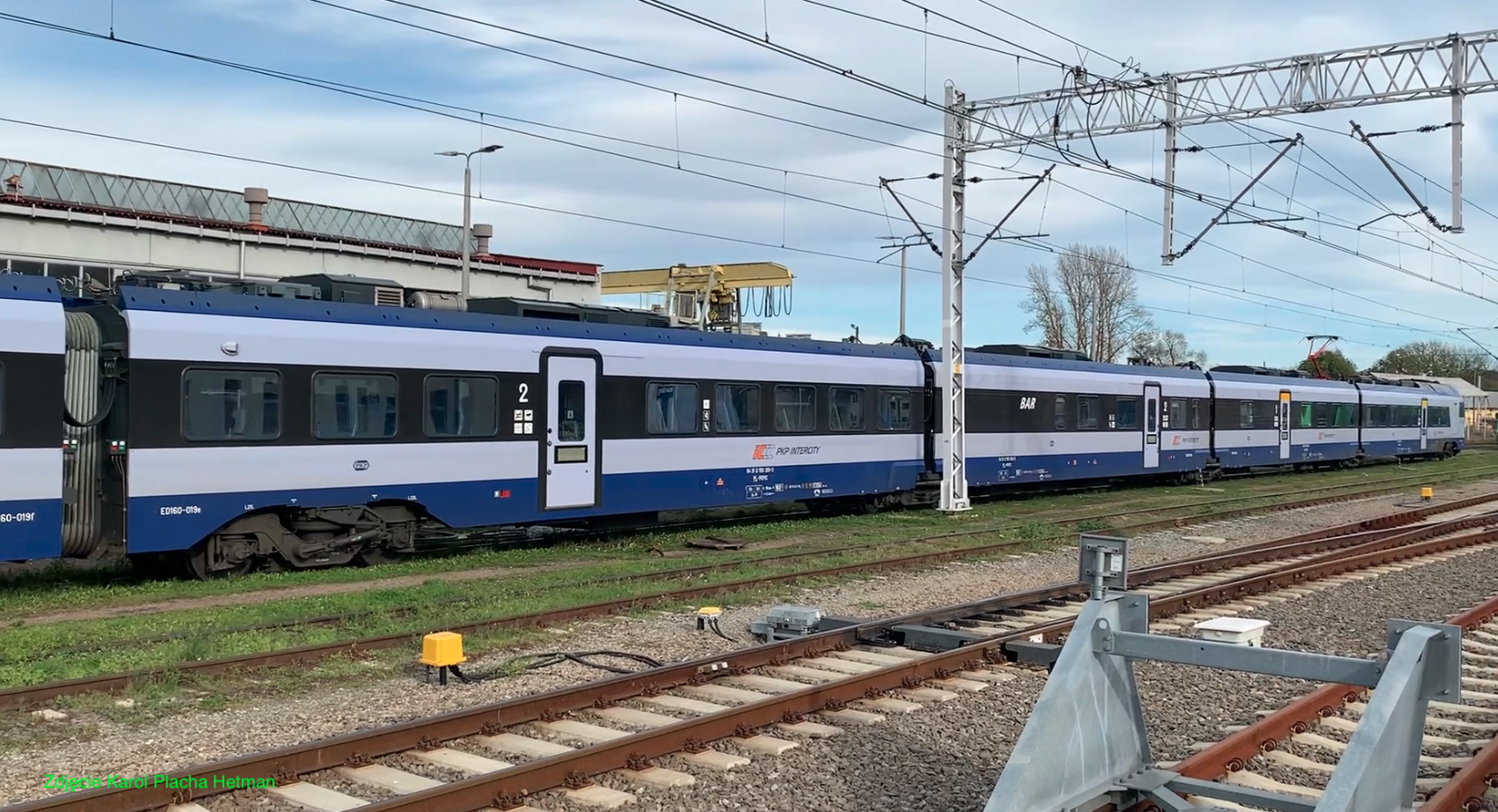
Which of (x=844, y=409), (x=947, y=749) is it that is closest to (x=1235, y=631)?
(x=947, y=749)

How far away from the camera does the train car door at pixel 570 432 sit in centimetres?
1608

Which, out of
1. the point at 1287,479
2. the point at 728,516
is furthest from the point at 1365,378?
the point at 728,516

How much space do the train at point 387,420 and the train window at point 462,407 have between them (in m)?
0.03

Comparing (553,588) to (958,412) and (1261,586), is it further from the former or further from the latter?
(958,412)

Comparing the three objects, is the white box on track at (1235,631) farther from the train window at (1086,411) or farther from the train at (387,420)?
the train window at (1086,411)

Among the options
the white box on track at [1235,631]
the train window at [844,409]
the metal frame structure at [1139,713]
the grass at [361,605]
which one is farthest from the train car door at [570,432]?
the metal frame structure at [1139,713]

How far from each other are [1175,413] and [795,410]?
14.9 m

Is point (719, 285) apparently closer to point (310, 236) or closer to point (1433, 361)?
point (310, 236)

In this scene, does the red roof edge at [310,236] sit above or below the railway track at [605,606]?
above

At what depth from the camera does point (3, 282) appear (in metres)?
11.4

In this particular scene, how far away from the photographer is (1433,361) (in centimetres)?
10862

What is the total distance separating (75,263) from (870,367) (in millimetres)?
21285

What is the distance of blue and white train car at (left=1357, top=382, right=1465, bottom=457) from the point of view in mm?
43344

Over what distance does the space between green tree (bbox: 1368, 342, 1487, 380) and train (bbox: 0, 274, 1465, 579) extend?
322 feet
